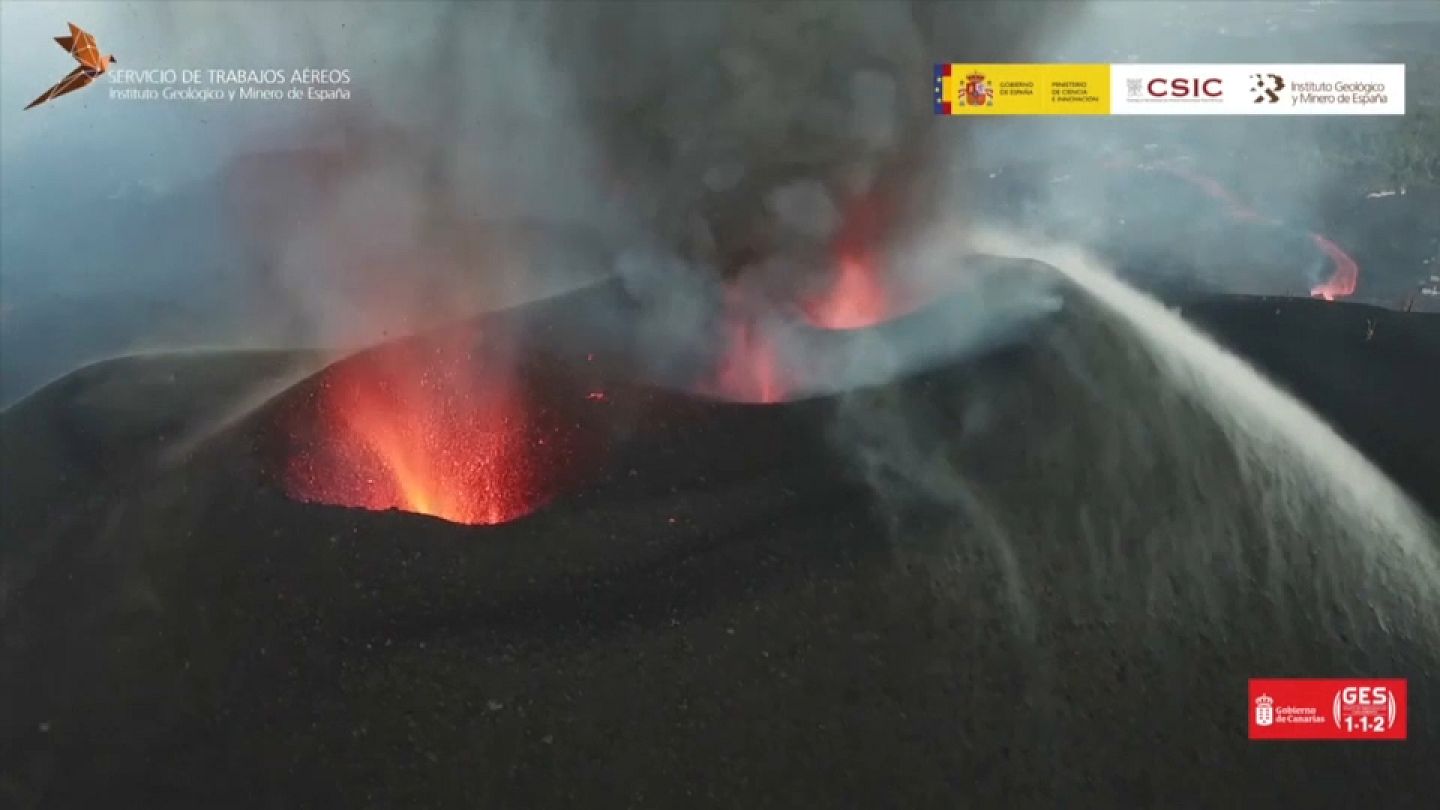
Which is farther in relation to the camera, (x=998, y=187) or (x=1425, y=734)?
(x=998, y=187)

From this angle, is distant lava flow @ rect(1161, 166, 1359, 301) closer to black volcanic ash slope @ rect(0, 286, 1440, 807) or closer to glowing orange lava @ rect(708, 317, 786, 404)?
black volcanic ash slope @ rect(0, 286, 1440, 807)

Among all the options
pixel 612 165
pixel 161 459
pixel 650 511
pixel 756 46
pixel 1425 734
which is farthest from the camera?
pixel 612 165

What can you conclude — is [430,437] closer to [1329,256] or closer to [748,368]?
[748,368]

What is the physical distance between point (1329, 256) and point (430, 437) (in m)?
4.44

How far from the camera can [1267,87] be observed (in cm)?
377

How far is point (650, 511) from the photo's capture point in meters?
3.75

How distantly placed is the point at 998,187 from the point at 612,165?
196 cm

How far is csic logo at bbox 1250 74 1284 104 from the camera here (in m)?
3.75

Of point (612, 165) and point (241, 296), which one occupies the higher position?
point (612, 165)

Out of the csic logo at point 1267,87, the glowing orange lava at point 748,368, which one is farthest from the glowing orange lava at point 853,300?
the csic logo at point 1267,87

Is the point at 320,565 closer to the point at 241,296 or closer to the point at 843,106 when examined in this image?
the point at 241,296

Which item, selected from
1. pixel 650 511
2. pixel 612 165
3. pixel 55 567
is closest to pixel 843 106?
pixel 612 165

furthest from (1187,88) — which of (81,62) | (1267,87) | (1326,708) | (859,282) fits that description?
(81,62)

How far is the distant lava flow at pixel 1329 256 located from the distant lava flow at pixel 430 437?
329 centimetres
